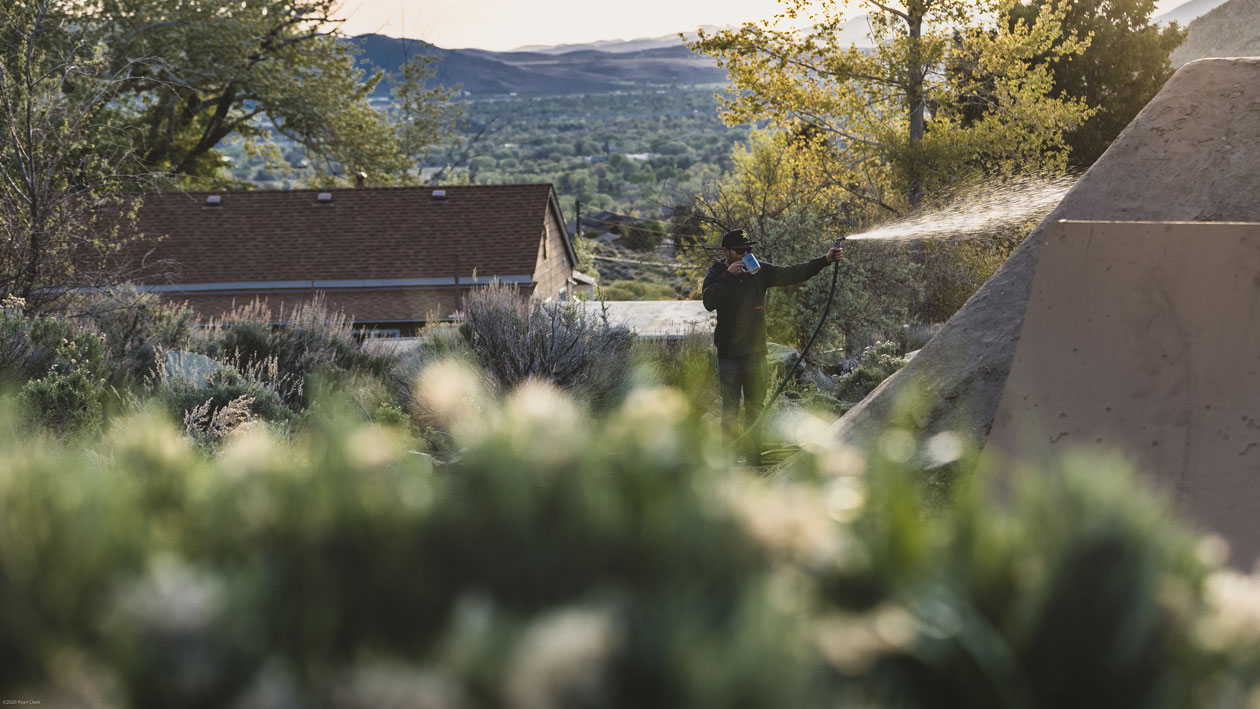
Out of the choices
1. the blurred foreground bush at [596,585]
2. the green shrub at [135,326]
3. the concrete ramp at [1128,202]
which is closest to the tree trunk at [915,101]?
the green shrub at [135,326]

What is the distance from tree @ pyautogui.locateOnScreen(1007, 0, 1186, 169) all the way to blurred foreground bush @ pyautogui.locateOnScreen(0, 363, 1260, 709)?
37.4 metres

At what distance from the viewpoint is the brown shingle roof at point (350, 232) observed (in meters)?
31.3

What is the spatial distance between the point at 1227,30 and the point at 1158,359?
122380 millimetres

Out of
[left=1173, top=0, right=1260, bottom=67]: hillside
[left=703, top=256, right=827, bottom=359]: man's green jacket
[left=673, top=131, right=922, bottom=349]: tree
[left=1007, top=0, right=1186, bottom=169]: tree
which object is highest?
[left=1173, top=0, right=1260, bottom=67]: hillside

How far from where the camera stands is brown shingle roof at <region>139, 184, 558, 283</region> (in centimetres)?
→ 3128

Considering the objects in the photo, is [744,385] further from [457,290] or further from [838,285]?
[457,290]

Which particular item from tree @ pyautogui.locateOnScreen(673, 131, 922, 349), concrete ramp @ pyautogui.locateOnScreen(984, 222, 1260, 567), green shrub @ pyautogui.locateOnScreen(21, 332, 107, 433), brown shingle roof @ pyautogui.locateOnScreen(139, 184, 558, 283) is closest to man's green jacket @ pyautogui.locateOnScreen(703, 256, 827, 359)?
concrete ramp @ pyautogui.locateOnScreen(984, 222, 1260, 567)

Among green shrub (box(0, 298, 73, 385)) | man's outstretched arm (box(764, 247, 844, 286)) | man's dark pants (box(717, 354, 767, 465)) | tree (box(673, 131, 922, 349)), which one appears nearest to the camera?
man's outstretched arm (box(764, 247, 844, 286))

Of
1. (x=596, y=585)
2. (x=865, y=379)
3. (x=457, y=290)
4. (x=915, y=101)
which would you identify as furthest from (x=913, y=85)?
(x=596, y=585)

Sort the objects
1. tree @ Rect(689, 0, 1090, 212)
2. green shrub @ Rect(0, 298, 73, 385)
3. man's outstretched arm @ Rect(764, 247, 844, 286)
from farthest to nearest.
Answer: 1. tree @ Rect(689, 0, 1090, 212)
2. green shrub @ Rect(0, 298, 73, 385)
3. man's outstretched arm @ Rect(764, 247, 844, 286)

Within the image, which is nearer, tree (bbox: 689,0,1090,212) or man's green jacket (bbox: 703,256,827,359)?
man's green jacket (bbox: 703,256,827,359)

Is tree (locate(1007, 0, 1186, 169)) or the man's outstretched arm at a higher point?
tree (locate(1007, 0, 1186, 169))

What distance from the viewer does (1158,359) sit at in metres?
4.66

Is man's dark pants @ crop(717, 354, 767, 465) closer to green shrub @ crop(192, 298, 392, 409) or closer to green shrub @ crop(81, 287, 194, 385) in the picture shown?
green shrub @ crop(192, 298, 392, 409)
